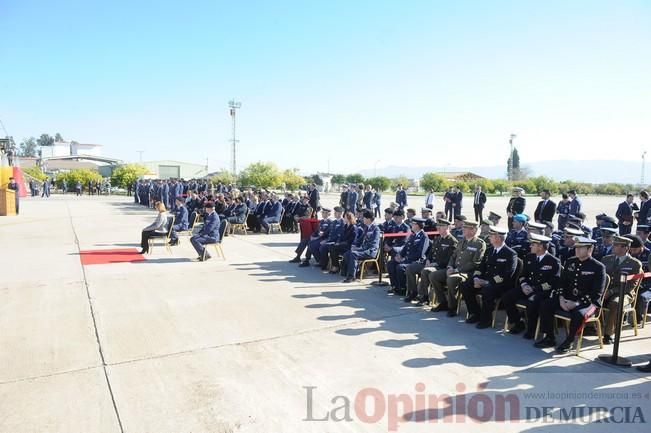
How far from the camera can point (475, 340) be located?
5777 millimetres

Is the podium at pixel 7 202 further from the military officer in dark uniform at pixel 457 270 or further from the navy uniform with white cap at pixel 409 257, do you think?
the military officer in dark uniform at pixel 457 270

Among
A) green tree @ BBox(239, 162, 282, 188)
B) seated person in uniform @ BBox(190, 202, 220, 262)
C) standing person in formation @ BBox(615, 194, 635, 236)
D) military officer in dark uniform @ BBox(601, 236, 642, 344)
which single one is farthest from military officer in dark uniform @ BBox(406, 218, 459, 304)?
green tree @ BBox(239, 162, 282, 188)

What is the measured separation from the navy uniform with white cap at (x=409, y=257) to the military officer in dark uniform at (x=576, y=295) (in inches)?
99.9

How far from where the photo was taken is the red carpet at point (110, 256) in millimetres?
10727

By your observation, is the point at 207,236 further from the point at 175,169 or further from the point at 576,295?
the point at 175,169

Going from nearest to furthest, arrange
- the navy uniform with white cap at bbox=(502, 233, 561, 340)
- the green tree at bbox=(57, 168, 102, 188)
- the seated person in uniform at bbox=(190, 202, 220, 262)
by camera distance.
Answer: the navy uniform with white cap at bbox=(502, 233, 561, 340)
the seated person in uniform at bbox=(190, 202, 220, 262)
the green tree at bbox=(57, 168, 102, 188)

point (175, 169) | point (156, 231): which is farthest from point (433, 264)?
point (175, 169)

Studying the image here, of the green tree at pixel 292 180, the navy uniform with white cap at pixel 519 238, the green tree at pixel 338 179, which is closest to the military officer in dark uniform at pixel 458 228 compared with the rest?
the navy uniform with white cap at pixel 519 238

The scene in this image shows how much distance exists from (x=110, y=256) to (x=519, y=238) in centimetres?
939

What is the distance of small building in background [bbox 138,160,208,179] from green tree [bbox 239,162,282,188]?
32.5 metres

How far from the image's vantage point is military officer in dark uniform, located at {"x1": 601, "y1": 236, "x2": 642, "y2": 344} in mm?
5824

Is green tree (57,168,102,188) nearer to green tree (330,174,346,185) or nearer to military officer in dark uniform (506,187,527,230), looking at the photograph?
green tree (330,174,346,185)

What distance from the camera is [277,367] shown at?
16.1ft

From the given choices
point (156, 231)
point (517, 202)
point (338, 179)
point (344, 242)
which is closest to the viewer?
point (344, 242)
